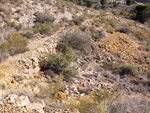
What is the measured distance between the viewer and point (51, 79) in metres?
5.16

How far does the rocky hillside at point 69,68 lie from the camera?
313 cm

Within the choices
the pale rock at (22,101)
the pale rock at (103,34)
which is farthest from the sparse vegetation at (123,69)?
the pale rock at (22,101)

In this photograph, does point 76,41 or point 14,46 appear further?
point 76,41

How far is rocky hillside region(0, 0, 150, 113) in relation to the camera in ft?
10.3

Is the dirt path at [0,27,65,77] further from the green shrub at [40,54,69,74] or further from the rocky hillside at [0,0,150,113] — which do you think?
the green shrub at [40,54,69,74]

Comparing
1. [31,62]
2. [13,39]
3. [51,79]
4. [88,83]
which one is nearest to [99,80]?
[88,83]

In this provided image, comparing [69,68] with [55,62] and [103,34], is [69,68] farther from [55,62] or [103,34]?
[103,34]

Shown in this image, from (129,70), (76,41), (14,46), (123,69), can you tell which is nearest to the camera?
(14,46)

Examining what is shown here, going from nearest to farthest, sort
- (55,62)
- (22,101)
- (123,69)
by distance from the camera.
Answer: (22,101) < (55,62) < (123,69)

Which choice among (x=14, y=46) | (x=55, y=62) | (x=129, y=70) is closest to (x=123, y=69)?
(x=129, y=70)

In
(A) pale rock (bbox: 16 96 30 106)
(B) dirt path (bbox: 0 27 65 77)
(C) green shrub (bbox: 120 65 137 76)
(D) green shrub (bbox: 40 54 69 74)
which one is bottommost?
(C) green shrub (bbox: 120 65 137 76)

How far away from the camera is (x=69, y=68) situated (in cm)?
559

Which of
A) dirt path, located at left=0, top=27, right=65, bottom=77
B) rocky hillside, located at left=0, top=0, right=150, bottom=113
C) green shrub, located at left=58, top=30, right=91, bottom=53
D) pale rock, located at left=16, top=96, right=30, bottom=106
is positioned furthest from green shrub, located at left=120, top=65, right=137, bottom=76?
pale rock, located at left=16, top=96, right=30, bottom=106

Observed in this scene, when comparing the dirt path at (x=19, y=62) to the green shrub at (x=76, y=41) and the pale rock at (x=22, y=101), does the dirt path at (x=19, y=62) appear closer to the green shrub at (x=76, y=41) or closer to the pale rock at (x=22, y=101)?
the green shrub at (x=76, y=41)
